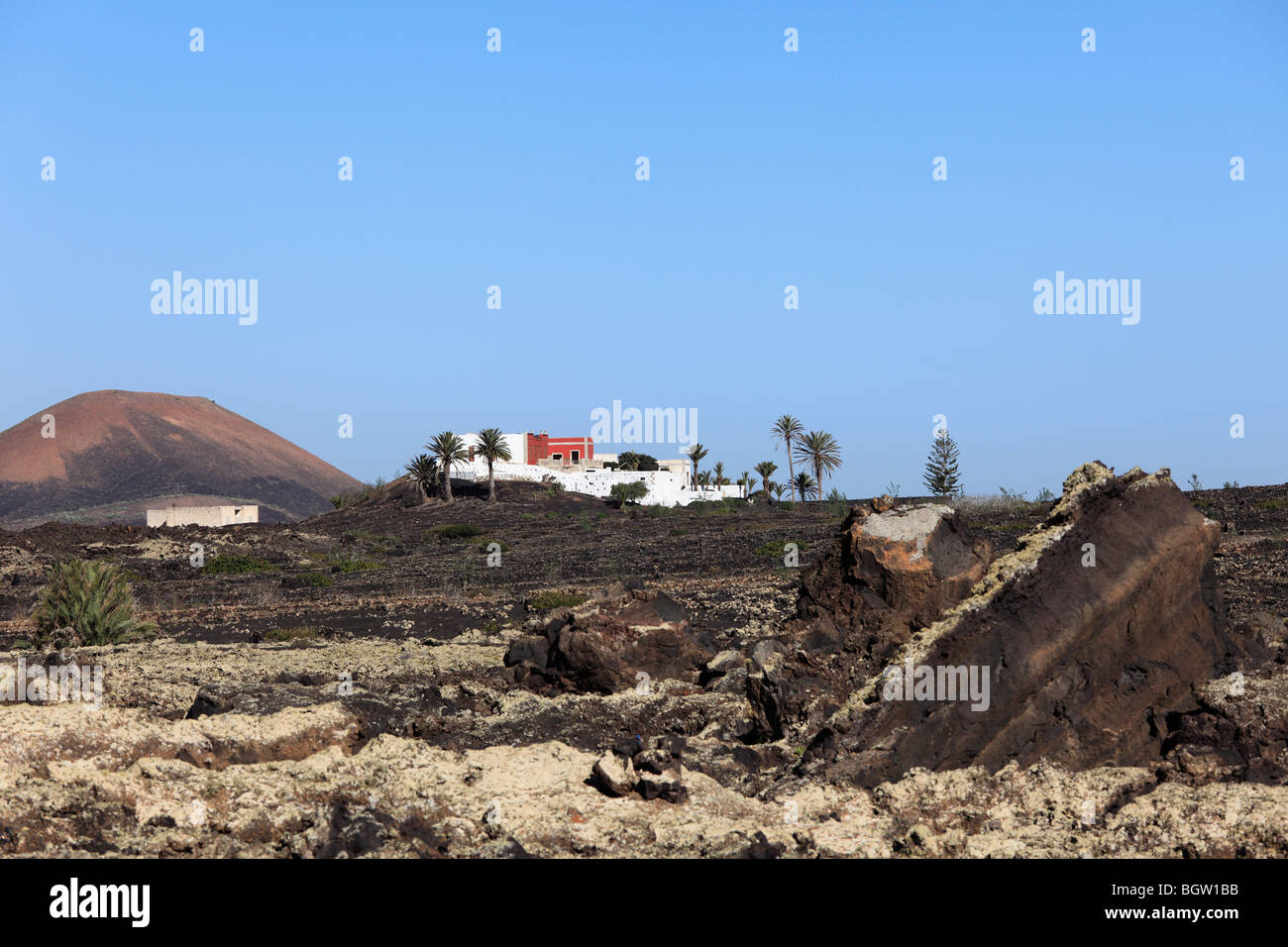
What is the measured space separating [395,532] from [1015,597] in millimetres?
51771

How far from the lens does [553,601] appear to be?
865 inches

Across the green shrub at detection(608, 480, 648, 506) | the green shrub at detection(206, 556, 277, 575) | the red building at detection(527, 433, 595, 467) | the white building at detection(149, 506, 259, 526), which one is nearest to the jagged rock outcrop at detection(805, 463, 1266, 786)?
the green shrub at detection(206, 556, 277, 575)

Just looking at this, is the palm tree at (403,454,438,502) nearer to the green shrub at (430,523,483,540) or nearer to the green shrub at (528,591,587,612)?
the green shrub at (430,523,483,540)

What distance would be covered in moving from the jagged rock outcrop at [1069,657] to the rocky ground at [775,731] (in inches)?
0.9

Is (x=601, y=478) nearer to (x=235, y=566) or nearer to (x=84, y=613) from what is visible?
(x=235, y=566)

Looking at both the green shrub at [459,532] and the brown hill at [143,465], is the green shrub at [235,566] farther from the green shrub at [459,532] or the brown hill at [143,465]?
the brown hill at [143,465]

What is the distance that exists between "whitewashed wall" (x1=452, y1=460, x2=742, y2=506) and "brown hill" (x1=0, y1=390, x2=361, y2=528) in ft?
134

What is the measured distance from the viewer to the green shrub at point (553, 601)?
21.6 meters

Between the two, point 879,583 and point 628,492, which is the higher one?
point 628,492

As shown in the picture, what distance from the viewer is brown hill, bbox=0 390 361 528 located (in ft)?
385

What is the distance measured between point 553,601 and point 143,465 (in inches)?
4719

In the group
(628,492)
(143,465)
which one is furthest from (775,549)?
(143,465)
